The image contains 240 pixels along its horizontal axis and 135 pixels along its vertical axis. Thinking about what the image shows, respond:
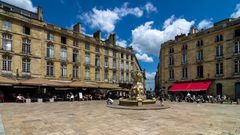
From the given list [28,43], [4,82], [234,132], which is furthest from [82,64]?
[234,132]

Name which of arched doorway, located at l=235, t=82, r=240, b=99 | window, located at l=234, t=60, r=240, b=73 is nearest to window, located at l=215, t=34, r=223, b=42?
window, located at l=234, t=60, r=240, b=73

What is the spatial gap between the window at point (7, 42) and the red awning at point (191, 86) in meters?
24.4

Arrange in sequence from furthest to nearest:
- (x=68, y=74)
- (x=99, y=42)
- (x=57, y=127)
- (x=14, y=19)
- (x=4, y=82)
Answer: (x=99, y=42) < (x=68, y=74) < (x=14, y=19) < (x=4, y=82) < (x=57, y=127)

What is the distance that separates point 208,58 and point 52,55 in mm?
22322

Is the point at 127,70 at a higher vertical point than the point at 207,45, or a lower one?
lower

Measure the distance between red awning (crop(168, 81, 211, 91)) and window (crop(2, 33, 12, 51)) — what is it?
24411 mm

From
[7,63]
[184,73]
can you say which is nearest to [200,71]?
[184,73]

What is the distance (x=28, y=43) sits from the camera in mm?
26484

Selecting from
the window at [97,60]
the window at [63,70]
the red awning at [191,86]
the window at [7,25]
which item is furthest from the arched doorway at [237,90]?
the window at [7,25]

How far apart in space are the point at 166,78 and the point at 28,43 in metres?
23.2

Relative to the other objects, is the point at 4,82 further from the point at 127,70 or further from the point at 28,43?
the point at 127,70

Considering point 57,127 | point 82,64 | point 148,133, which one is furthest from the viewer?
point 82,64

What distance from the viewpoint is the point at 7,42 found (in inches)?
961

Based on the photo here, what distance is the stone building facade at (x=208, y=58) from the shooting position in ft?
90.4
